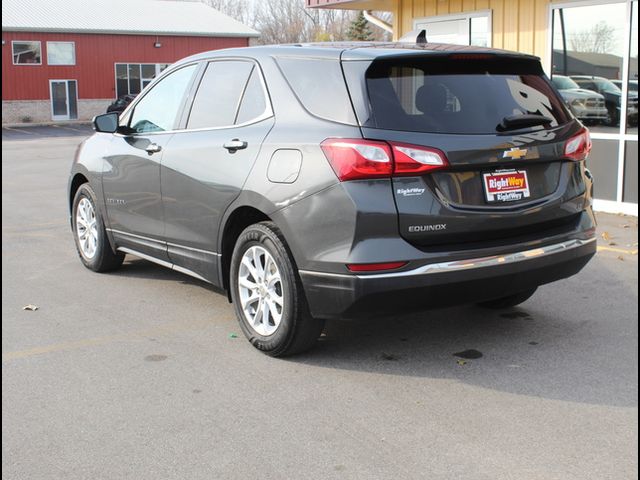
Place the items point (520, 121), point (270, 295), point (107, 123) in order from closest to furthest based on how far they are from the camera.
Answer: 1. point (520, 121)
2. point (270, 295)
3. point (107, 123)

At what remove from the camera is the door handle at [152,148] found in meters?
6.05

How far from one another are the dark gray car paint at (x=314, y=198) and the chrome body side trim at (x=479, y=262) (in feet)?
0.11

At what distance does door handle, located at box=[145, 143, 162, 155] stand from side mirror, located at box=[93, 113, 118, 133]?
2.12ft

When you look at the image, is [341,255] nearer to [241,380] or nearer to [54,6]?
[241,380]

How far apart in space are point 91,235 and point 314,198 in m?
3.43

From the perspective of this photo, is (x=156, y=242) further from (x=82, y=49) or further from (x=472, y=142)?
(x=82, y=49)

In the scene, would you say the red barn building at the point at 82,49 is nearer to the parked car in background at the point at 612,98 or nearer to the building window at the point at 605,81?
the building window at the point at 605,81

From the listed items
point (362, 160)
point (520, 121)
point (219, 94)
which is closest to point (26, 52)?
point (219, 94)

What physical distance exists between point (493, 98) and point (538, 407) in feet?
5.76

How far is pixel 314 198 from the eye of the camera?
14.8 ft

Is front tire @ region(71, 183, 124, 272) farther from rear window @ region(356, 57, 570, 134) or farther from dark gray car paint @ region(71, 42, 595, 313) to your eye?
rear window @ region(356, 57, 570, 134)

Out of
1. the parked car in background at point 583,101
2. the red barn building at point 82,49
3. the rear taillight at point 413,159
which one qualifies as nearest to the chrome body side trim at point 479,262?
the rear taillight at point 413,159

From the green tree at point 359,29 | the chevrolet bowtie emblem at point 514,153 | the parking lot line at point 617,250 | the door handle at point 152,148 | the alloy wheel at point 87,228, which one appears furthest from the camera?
the green tree at point 359,29

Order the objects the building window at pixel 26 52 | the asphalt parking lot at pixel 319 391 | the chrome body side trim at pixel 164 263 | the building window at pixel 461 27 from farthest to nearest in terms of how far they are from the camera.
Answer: the building window at pixel 26 52 < the building window at pixel 461 27 < the chrome body side trim at pixel 164 263 < the asphalt parking lot at pixel 319 391
